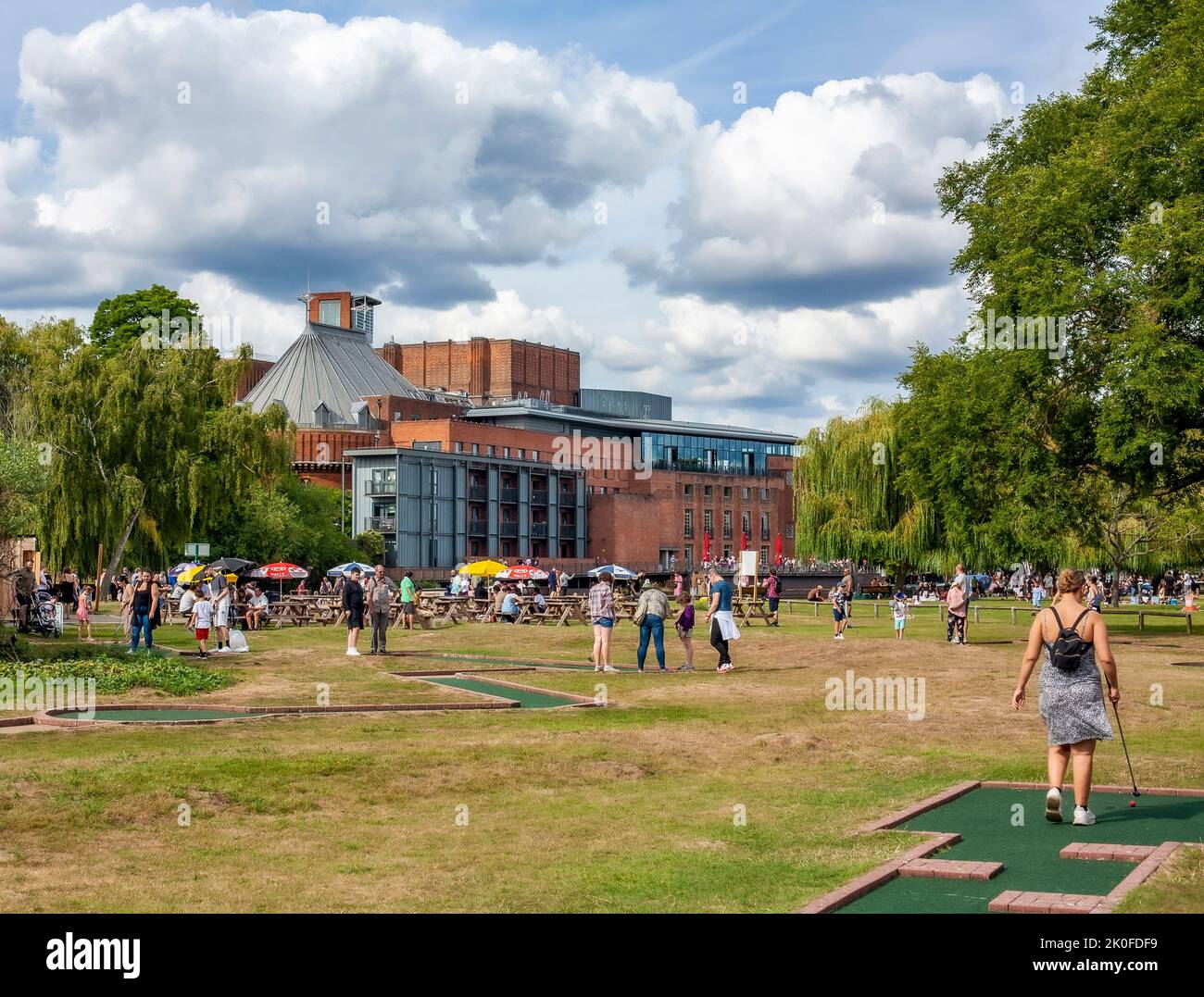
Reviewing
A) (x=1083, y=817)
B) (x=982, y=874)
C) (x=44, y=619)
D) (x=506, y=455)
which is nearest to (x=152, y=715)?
(x=1083, y=817)

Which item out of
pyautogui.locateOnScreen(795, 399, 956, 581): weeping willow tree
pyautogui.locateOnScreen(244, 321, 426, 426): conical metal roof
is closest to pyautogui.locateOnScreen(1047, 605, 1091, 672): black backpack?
pyautogui.locateOnScreen(795, 399, 956, 581): weeping willow tree

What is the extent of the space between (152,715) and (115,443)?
22465mm

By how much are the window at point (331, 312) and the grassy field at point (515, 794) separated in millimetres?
123882

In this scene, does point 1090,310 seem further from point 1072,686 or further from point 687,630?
point 1072,686

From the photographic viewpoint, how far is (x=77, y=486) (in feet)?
126

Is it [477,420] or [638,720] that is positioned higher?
[477,420]

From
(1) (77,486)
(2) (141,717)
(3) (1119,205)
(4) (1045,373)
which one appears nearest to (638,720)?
(2) (141,717)

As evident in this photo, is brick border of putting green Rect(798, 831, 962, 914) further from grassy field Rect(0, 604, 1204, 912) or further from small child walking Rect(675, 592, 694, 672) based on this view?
small child walking Rect(675, 592, 694, 672)

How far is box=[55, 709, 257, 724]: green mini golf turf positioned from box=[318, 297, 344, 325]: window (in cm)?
12671

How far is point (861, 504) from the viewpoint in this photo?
68062 mm
